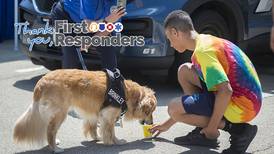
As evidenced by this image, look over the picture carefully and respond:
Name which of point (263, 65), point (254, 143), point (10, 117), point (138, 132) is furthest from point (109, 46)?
point (263, 65)

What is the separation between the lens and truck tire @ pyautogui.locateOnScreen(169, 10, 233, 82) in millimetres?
6281

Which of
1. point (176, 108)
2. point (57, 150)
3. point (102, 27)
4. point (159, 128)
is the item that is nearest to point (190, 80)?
point (176, 108)

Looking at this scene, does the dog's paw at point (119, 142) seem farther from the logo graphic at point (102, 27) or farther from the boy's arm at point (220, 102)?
the logo graphic at point (102, 27)

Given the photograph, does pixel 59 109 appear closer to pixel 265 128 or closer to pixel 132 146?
pixel 132 146

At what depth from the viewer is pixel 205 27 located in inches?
255

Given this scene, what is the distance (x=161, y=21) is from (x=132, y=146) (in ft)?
5.71

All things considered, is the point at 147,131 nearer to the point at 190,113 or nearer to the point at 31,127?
the point at 190,113

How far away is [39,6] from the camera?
659cm

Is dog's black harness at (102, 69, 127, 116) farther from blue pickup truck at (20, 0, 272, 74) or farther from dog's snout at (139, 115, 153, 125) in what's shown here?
blue pickup truck at (20, 0, 272, 74)

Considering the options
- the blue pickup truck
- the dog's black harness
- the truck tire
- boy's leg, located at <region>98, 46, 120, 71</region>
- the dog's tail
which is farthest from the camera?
the truck tire

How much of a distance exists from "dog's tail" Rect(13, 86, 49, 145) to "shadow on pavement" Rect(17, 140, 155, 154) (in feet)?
0.47

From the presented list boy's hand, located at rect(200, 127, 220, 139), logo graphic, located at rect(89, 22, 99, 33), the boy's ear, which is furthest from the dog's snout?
logo graphic, located at rect(89, 22, 99, 33)

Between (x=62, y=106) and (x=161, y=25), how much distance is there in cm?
195

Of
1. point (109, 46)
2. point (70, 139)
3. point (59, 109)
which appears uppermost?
point (109, 46)
